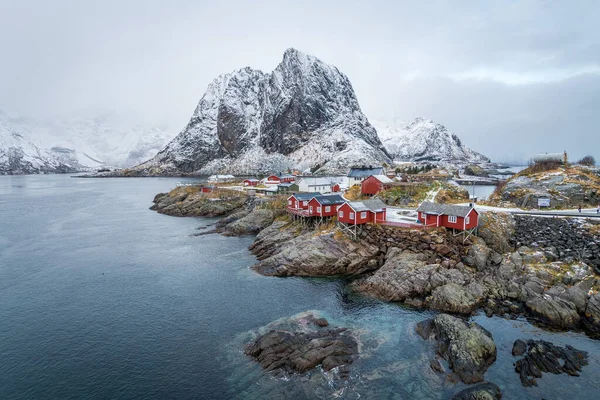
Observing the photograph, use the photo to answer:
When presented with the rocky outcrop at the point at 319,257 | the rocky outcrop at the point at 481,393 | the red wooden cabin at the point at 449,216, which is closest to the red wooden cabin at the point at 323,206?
the rocky outcrop at the point at 319,257

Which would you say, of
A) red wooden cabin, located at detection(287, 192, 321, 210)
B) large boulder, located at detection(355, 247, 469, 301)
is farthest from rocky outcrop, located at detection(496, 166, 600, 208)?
red wooden cabin, located at detection(287, 192, 321, 210)

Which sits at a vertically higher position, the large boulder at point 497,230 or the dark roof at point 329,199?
the dark roof at point 329,199

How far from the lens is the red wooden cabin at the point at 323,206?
5612 centimetres

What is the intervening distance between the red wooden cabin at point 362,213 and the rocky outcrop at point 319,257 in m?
2.97

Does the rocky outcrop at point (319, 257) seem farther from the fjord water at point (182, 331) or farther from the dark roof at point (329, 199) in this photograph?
the dark roof at point (329, 199)

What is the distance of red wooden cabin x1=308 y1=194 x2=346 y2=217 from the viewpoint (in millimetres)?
56119

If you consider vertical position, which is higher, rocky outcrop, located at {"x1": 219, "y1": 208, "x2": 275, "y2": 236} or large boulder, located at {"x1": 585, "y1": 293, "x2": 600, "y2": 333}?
rocky outcrop, located at {"x1": 219, "y1": 208, "x2": 275, "y2": 236}

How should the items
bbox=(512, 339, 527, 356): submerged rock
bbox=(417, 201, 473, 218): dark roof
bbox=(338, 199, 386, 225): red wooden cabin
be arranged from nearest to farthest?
bbox=(512, 339, 527, 356): submerged rock < bbox=(417, 201, 473, 218): dark roof < bbox=(338, 199, 386, 225): red wooden cabin

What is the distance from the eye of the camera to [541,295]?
33.4m

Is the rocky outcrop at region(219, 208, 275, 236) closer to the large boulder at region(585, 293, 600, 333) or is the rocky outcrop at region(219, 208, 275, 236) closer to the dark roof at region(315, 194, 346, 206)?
the dark roof at region(315, 194, 346, 206)

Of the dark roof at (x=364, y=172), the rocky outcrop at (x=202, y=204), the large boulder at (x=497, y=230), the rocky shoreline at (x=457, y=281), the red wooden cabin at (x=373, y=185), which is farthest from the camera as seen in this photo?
the dark roof at (x=364, y=172)

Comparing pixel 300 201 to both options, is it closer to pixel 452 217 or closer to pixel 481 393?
pixel 452 217

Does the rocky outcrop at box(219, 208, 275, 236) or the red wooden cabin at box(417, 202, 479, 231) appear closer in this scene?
the red wooden cabin at box(417, 202, 479, 231)

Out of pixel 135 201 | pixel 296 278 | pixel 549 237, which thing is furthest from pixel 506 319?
pixel 135 201
